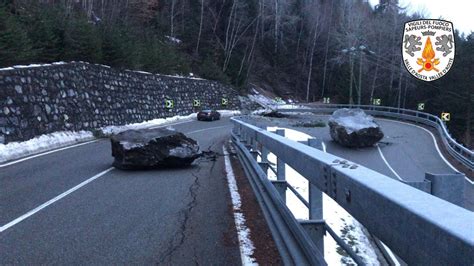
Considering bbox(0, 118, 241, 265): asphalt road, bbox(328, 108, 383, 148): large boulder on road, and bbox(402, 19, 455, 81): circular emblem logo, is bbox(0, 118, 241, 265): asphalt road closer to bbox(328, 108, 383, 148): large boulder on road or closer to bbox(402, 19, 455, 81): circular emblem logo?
bbox(402, 19, 455, 81): circular emblem logo

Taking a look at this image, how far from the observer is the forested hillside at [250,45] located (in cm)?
2502

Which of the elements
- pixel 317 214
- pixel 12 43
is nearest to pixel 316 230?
pixel 317 214

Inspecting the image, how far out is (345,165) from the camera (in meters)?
3.30

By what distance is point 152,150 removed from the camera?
39.3 ft

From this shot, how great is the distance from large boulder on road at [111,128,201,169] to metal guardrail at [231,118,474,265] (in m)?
7.61

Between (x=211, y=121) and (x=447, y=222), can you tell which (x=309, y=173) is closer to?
(x=447, y=222)

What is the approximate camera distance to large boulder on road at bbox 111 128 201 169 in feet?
39.0

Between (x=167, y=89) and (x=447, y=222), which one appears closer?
(x=447, y=222)

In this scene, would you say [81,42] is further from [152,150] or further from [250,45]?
[250,45]

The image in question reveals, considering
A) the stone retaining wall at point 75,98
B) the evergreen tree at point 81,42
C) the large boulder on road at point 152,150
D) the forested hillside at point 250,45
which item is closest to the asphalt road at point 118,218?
the large boulder on road at point 152,150

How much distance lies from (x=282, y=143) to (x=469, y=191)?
16406 mm

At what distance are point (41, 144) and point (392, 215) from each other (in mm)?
16908

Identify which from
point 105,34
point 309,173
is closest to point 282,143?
point 309,173

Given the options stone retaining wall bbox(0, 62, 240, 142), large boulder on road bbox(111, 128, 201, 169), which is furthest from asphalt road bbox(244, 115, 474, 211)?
large boulder on road bbox(111, 128, 201, 169)
